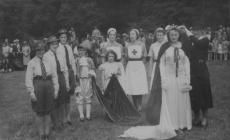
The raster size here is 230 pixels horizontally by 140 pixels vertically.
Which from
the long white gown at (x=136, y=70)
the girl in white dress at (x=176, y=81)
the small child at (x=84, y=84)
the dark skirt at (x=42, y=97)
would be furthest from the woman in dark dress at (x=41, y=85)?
the long white gown at (x=136, y=70)

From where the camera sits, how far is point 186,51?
8461 millimetres

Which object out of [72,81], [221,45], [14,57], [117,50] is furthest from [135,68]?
[14,57]

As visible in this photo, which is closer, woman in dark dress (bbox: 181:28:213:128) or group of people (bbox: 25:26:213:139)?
group of people (bbox: 25:26:213:139)

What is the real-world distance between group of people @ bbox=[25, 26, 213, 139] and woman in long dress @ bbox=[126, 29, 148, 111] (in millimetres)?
520

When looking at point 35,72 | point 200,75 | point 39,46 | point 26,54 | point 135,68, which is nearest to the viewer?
point 35,72

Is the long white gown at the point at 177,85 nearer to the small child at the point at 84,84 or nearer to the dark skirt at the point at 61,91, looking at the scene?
the small child at the point at 84,84

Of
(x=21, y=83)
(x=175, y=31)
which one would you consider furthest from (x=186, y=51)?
(x=21, y=83)

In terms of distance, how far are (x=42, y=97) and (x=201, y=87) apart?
3.24 meters

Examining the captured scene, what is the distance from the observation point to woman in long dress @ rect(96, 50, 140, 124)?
31.0 feet

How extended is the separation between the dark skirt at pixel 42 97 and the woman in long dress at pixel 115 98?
1.71 meters

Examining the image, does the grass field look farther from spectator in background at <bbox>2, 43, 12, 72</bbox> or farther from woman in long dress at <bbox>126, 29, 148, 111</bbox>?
spectator in background at <bbox>2, 43, 12, 72</bbox>

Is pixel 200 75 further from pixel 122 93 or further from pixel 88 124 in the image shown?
pixel 88 124

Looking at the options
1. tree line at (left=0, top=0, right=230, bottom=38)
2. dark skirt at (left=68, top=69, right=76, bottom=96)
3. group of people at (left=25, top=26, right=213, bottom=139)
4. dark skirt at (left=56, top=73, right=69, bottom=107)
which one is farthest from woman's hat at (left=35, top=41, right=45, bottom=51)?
tree line at (left=0, top=0, right=230, bottom=38)

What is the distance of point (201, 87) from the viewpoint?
333 inches
